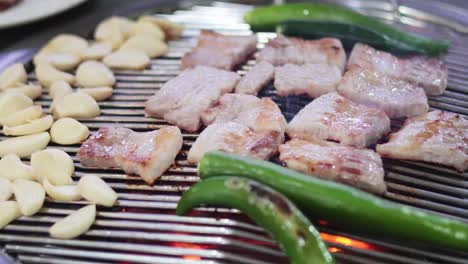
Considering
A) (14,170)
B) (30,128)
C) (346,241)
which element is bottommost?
(346,241)

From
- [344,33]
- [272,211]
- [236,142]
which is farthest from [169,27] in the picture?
[272,211]

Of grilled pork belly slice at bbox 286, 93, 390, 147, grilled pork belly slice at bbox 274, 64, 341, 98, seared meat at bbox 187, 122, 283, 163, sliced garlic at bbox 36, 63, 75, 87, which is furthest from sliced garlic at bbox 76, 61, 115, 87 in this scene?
grilled pork belly slice at bbox 286, 93, 390, 147

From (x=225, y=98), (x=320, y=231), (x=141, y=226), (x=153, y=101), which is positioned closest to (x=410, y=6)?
(x=225, y=98)

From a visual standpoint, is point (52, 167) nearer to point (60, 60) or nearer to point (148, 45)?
point (60, 60)

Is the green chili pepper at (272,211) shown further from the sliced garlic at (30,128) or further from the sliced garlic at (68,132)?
the sliced garlic at (30,128)

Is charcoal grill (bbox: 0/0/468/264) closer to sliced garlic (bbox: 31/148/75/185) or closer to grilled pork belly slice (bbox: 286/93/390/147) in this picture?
sliced garlic (bbox: 31/148/75/185)

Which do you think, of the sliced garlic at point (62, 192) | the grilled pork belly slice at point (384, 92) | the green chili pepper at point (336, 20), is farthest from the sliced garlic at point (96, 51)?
the grilled pork belly slice at point (384, 92)
